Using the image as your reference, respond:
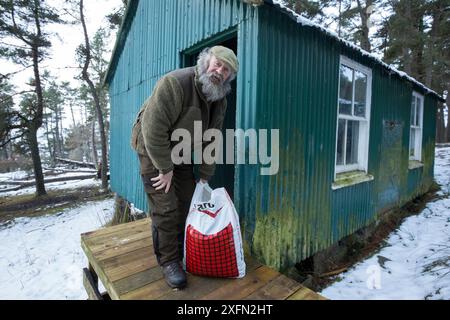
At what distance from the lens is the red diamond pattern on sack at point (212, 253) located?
6.41 feet

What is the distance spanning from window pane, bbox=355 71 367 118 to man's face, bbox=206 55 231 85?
126 inches

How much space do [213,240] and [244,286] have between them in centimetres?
47

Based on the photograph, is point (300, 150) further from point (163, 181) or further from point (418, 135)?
point (418, 135)

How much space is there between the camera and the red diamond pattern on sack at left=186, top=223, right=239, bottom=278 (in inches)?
77.0

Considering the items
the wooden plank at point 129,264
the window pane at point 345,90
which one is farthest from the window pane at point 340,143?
the wooden plank at point 129,264

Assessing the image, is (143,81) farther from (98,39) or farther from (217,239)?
(98,39)

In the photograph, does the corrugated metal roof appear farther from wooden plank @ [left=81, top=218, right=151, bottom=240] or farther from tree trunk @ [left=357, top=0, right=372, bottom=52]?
tree trunk @ [left=357, top=0, right=372, bottom=52]

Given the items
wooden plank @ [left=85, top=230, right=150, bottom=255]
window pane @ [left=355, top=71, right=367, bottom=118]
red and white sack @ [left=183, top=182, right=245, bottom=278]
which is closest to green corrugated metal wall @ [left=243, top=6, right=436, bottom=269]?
window pane @ [left=355, top=71, right=367, bottom=118]

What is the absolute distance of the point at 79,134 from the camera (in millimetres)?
33625

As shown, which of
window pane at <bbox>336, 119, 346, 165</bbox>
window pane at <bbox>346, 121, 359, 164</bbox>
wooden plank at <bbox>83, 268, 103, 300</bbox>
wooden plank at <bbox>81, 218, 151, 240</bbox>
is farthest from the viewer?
window pane at <bbox>346, 121, 359, 164</bbox>

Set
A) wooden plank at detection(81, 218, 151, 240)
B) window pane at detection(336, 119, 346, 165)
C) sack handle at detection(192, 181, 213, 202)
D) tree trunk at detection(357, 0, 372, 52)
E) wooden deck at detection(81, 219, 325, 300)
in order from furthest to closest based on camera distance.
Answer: tree trunk at detection(357, 0, 372, 52) → window pane at detection(336, 119, 346, 165) → wooden plank at detection(81, 218, 151, 240) → sack handle at detection(192, 181, 213, 202) → wooden deck at detection(81, 219, 325, 300)

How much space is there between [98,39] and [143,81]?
13464 mm

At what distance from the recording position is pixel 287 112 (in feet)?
9.61
